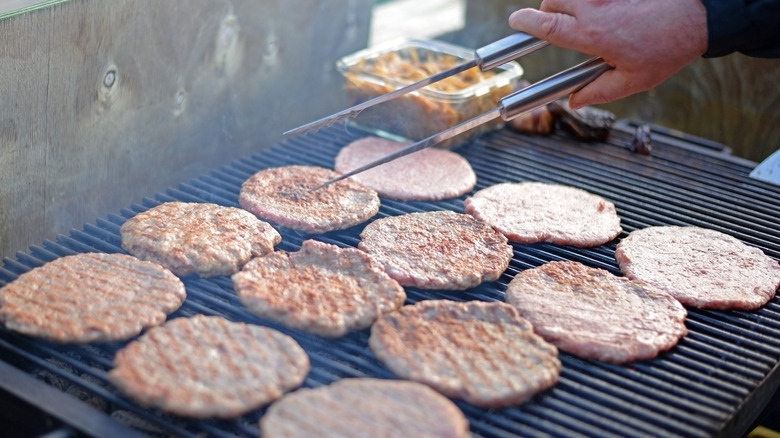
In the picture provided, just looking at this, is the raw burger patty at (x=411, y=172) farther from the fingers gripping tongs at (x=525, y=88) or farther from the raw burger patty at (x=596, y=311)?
the raw burger patty at (x=596, y=311)

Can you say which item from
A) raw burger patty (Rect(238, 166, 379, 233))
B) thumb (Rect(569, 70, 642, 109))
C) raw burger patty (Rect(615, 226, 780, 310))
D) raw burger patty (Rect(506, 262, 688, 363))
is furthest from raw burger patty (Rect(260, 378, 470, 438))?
thumb (Rect(569, 70, 642, 109))

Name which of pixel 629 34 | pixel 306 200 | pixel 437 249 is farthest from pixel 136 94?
pixel 629 34

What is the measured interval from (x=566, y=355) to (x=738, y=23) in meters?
1.53

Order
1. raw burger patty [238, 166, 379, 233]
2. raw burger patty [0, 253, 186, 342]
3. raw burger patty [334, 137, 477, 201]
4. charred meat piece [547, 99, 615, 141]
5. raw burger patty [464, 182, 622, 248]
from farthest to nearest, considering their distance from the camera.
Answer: charred meat piece [547, 99, 615, 141] → raw burger patty [334, 137, 477, 201] → raw burger patty [464, 182, 622, 248] → raw burger patty [238, 166, 379, 233] → raw burger patty [0, 253, 186, 342]

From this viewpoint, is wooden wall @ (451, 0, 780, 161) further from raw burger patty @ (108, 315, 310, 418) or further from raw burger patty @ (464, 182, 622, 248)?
raw burger patty @ (108, 315, 310, 418)

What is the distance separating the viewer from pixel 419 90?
4430mm

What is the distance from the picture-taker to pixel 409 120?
4.53 m

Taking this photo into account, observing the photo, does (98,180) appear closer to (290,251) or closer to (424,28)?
(290,251)

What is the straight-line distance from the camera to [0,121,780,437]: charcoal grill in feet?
8.45

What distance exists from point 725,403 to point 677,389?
15cm

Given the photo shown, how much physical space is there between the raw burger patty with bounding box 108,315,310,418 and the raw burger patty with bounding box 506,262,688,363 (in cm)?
95

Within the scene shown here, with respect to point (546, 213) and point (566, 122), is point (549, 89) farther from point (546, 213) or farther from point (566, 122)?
point (566, 122)

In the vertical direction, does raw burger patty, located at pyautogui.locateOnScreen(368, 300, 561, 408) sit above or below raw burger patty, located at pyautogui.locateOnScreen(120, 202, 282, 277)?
above

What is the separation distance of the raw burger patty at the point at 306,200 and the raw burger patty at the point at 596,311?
84 centimetres
